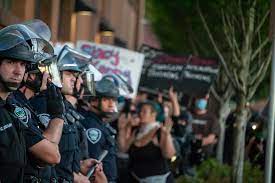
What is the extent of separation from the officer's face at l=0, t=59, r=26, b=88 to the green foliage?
23.1 ft

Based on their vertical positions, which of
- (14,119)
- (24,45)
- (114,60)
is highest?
(114,60)

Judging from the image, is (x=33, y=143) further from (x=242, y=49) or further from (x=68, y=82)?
(x=242, y=49)

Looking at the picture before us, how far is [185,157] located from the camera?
12672 millimetres

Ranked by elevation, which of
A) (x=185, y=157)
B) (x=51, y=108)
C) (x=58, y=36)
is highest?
(x=58, y=36)

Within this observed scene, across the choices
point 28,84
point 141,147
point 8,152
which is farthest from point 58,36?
point 8,152

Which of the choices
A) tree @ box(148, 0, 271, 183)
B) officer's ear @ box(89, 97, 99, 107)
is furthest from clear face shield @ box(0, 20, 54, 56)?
tree @ box(148, 0, 271, 183)

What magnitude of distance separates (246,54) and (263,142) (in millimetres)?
1572

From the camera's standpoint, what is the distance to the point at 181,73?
1381 cm

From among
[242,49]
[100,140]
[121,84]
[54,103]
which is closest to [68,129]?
[54,103]

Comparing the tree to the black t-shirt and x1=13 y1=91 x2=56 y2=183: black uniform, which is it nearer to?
the black t-shirt

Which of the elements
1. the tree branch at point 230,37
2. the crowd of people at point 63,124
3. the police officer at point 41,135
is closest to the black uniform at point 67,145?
the crowd of people at point 63,124

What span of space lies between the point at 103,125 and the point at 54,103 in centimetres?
206

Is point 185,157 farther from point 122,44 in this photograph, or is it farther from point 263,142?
point 122,44

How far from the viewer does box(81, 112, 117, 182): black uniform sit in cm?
756
